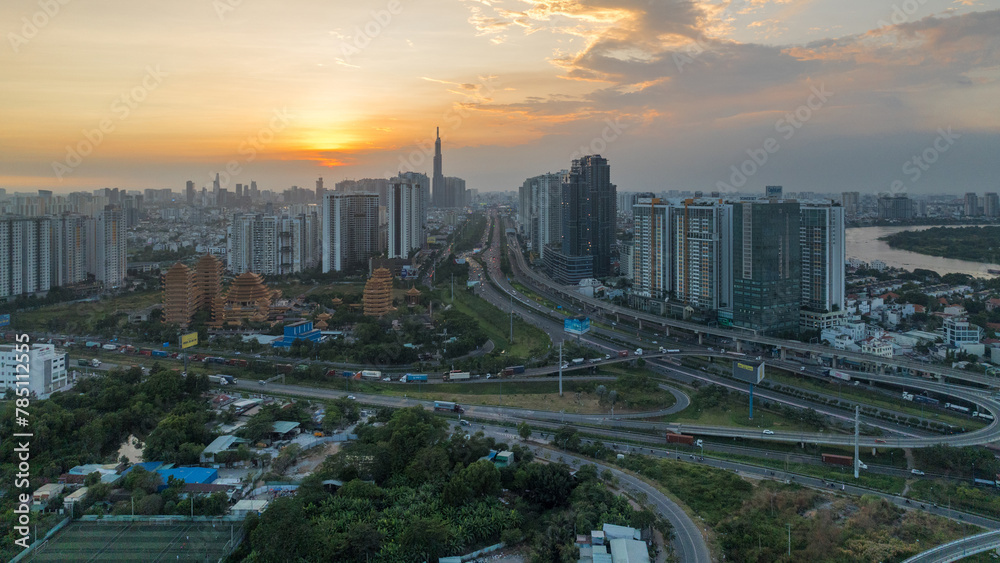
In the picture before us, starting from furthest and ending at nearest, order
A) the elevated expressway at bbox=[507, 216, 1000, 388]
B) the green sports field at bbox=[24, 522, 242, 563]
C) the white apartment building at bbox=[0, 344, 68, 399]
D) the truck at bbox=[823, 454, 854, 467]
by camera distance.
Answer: the elevated expressway at bbox=[507, 216, 1000, 388] < the white apartment building at bbox=[0, 344, 68, 399] < the truck at bbox=[823, 454, 854, 467] < the green sports field at bbox=[24, 522, 242, 563]

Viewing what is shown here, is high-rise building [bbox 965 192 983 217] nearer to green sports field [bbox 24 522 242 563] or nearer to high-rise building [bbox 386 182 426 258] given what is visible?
high-rise building [bbox 386 182 426 258]

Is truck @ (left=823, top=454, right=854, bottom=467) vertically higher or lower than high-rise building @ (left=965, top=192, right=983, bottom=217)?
lower

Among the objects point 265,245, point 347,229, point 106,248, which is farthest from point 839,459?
point 106,248

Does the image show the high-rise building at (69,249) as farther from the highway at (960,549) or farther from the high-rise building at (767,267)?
the highway at (960,549)

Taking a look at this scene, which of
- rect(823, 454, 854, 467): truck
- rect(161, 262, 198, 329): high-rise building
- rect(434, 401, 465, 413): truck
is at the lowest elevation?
rect(823, 454, 854, 467): truck

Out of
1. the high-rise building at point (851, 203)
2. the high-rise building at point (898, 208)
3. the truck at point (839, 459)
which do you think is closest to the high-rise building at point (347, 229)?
the truck at point (839, 459)

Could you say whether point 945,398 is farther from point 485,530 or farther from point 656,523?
point 485,530

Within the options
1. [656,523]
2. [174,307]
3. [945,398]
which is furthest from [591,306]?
[656,523]

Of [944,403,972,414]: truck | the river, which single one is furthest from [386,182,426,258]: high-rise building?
the river
